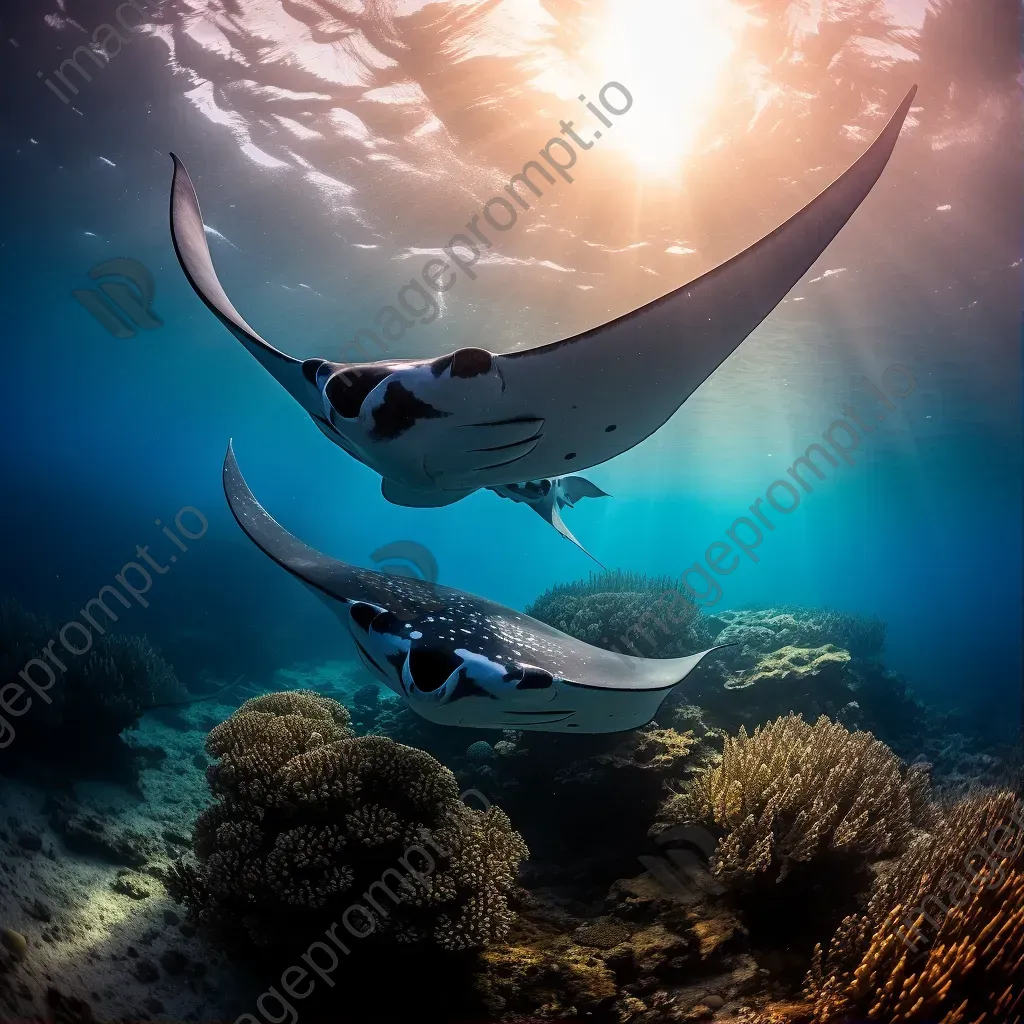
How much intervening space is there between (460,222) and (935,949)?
13.6 m

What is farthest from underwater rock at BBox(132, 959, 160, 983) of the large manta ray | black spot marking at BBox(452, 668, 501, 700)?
the large manta ray

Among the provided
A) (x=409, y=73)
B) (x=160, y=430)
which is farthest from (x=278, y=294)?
(x=160, y=430)

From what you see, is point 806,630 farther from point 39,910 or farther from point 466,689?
point 39,910

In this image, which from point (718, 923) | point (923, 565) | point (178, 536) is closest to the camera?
point (718, 923)

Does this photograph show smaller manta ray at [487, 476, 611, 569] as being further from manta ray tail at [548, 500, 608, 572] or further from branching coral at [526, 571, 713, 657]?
branching coral at [526, 571, 713, 657]

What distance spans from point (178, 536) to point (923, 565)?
104230 millimetres

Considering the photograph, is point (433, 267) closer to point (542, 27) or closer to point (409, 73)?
point (409, 73)

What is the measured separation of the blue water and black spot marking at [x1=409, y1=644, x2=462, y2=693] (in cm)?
962

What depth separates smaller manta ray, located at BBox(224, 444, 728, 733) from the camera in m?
2.67

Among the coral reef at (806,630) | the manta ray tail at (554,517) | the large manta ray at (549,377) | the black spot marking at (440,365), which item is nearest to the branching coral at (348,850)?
the large manta ray at (549,377)

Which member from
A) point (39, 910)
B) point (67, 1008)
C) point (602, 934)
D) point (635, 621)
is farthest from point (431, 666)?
point (635, 621)

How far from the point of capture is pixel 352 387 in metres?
2.68

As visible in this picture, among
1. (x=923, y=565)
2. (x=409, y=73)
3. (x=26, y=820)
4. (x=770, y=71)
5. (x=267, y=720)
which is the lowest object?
(x=26, y=820)

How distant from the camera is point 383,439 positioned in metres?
2.78
